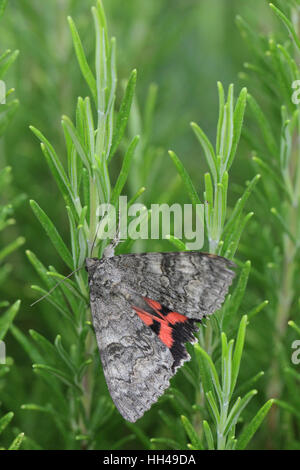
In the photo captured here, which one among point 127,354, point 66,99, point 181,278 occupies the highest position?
point 66,99

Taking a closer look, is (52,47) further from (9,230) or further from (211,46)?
(211,46)

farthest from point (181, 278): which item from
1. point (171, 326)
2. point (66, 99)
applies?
point (66, 99)

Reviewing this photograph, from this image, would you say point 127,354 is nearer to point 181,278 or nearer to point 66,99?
point 181,278

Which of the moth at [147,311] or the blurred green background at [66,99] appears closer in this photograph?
the moth at [147,311]

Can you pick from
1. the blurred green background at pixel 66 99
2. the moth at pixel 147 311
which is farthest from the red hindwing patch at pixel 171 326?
the blurred green background at pixel 66 99

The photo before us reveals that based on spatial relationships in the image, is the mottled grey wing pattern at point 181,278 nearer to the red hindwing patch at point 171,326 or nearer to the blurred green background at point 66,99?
the red hindwing patch at point 171,326

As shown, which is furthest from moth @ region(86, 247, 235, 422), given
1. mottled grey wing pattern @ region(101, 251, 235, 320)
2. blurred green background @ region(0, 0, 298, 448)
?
blurred green background @ region(0, 0, 298, 448)
